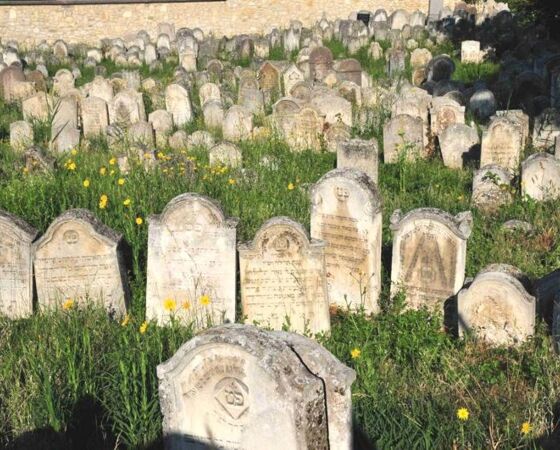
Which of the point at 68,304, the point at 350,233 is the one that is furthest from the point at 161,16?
the point at 68,304

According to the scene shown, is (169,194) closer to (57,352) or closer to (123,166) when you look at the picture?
(123,166)

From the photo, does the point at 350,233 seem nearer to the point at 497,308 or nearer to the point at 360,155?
the point at 497,308

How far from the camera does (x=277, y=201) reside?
9.13 meters

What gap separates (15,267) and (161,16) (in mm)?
21825

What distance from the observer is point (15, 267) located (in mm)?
6871

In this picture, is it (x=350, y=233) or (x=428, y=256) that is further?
(x=350, y=233)

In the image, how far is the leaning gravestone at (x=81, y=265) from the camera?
22.0ft

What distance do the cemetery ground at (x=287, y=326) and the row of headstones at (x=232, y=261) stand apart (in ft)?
0.78

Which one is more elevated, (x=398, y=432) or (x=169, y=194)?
(x=169, y=194)

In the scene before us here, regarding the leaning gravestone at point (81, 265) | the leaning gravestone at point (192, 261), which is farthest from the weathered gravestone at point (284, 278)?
the leaning gravestone at point (81, 265)

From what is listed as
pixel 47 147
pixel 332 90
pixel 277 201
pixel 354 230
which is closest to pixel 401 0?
pixel 332 90

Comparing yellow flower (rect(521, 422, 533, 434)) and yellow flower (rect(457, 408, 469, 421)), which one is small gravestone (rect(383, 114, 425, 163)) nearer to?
yellow flower (rect(457, 408, 469, 421))

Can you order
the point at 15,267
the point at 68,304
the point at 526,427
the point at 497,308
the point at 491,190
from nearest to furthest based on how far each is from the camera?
the point at 526,427, the point at 497,308, the point at 68,304, the point at 15,267, the point at 491,190

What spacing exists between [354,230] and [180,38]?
691 inches
